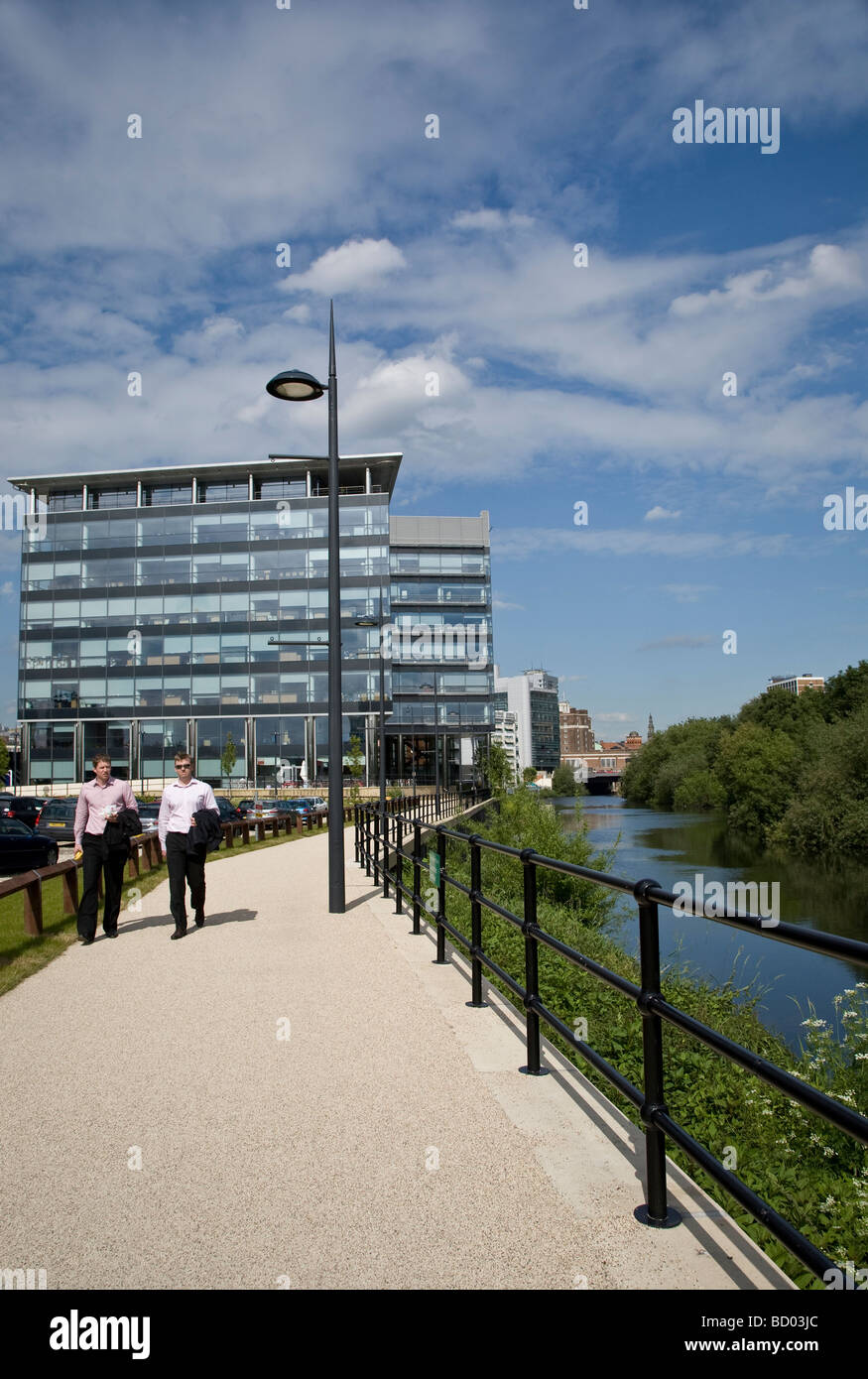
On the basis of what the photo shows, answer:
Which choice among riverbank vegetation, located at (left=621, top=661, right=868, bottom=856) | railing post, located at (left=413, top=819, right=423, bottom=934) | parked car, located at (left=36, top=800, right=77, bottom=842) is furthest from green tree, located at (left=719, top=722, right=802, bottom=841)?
railing post, located at (left=413, top=819, right=423, bottom=934)

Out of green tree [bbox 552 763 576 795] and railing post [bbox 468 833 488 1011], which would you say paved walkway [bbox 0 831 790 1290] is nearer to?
railing post [bbox 468 833 488 1011]

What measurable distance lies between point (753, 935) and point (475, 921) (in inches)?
91.3

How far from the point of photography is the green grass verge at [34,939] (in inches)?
326

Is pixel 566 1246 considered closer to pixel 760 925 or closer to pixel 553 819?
pixel 760 925

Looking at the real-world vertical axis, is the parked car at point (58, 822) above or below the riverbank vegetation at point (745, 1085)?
above

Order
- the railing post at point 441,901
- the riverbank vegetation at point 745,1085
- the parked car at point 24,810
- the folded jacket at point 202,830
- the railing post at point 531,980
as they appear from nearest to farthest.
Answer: the railing post at point 531,980 → the riverbank vegetation at point 745,1085 → the railing post at point 441,901 → the folded jacket at point 202,830 → the parked car at point 24,810

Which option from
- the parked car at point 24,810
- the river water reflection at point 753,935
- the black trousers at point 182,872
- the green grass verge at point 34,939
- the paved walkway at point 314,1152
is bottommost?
the river water reflection at point 753,935

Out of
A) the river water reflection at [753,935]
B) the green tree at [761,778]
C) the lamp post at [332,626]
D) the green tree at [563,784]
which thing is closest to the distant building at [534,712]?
the green tree at [563,784]

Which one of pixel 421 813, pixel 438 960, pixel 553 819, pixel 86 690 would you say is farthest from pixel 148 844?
pixel 86 690

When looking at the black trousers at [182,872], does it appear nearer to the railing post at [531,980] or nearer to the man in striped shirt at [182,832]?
the man in striped shirt at [182,832]

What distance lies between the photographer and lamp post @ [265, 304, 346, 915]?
1148 centimetres

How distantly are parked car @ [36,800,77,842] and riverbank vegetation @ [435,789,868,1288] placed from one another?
17.8 m

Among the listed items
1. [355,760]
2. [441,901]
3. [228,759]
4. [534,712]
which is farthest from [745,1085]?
[534,712]

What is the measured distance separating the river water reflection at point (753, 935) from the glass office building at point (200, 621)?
22889mm
